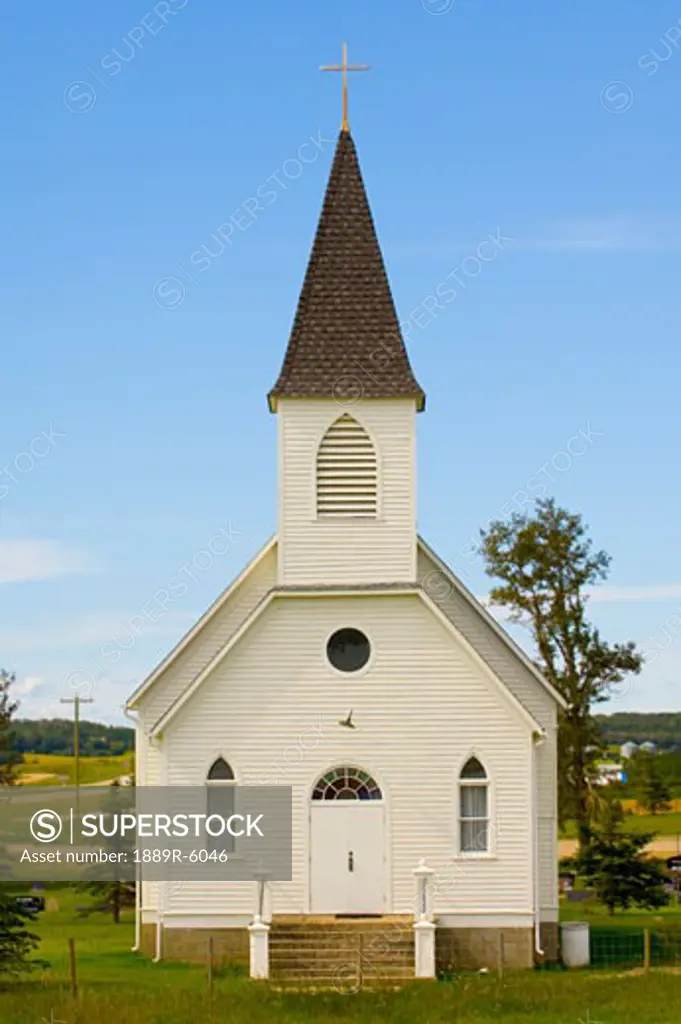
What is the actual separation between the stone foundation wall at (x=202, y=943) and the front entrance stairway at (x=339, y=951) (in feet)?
2.72

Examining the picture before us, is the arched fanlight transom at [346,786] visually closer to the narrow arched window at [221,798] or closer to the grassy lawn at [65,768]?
the narrow arched window at [221,798]

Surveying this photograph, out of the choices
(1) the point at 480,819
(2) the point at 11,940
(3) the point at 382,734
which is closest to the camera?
(2) the point at 11,940

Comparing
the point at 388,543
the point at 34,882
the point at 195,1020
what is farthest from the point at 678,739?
the point at 195,1020

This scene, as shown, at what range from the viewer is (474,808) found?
26.7 m

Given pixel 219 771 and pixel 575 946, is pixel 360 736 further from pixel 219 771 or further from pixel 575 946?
pixel 575 946

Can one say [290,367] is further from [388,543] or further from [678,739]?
[678,739]

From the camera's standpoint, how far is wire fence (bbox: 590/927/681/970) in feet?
88.8

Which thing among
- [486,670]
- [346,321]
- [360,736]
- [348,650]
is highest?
[346,321]

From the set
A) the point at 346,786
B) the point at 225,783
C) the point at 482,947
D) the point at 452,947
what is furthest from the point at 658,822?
the point at 225,783

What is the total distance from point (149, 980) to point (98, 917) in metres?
15.9

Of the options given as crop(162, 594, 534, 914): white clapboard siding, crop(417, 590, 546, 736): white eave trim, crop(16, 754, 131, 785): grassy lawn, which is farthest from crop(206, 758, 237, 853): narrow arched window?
crop(16, 754, 131, 785): grassy lawn

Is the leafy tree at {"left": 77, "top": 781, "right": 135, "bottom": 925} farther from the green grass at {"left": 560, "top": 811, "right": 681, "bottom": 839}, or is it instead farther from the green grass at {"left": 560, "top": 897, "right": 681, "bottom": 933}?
the green grass at {"left": 560, "top": 811, "right": 681, "bottom": 839}

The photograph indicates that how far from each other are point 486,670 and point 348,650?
230 centimetres

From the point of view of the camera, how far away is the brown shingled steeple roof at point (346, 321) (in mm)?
27891
